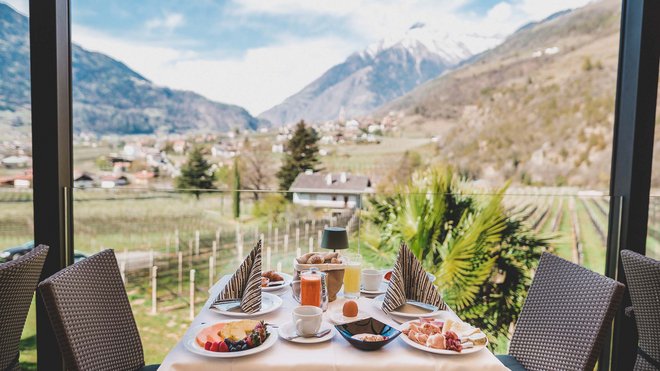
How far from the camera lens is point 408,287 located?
1.69 metres

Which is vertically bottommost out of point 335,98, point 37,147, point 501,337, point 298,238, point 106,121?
point 501,337

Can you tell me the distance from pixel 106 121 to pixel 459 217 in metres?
4.90

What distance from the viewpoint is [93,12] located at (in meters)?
7.05

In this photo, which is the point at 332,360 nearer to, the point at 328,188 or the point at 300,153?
the point at 328,188

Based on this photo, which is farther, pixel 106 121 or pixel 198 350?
pixel 106 121

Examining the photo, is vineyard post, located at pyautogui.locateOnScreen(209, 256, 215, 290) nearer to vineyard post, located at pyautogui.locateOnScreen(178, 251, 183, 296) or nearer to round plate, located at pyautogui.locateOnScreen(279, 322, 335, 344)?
vineyard post, located at pyautogui.locateOnScreen(178, 251, 183, 296)

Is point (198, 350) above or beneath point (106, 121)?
beneath

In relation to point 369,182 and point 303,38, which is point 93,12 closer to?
point 303,38

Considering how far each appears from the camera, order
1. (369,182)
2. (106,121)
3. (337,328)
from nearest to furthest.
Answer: (337,328), (106,121), (369,182)

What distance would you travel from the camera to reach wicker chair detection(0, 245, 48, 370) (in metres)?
1.27

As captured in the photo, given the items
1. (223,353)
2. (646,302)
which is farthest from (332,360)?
(646,302)

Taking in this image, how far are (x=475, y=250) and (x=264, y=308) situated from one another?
1.81 m

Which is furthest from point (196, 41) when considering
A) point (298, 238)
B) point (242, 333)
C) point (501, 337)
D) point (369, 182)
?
point (242, 333)

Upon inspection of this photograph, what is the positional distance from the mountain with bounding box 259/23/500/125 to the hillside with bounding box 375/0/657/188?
0.66 ft
